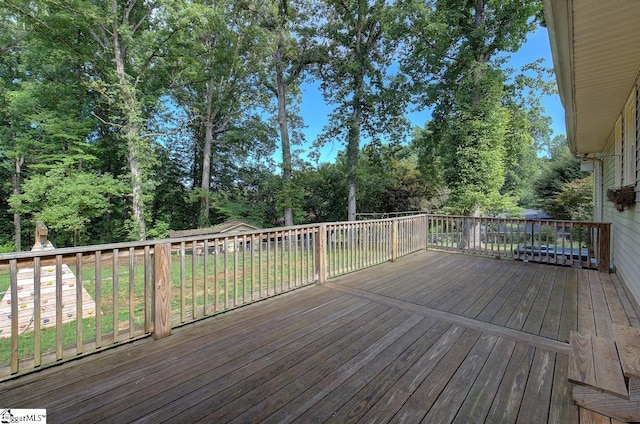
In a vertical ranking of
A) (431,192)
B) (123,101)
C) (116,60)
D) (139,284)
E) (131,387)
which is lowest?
(139,284)

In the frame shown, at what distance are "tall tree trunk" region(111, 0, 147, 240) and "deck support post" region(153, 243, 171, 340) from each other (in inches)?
376

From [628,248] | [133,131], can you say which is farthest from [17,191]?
[628,248]

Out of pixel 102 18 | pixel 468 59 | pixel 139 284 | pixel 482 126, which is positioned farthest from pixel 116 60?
pixel 482 126

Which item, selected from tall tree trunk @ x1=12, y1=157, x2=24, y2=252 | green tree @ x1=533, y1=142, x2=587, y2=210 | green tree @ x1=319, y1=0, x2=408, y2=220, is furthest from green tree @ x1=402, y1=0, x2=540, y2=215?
tall tree trunk @ x1=12, y1=157, x2=24, y2=252

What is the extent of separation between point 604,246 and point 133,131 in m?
13.5

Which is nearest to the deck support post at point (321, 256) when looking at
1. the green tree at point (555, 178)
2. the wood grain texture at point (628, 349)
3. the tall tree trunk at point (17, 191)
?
the wood grain texture at point (628, 349)

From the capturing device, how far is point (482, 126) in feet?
28.6

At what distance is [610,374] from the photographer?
1.51m

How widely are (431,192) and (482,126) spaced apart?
6.26 metres

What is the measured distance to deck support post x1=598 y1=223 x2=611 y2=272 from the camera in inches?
188

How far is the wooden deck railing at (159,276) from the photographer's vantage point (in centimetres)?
197

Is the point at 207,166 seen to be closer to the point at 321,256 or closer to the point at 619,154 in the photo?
the point at 321,256

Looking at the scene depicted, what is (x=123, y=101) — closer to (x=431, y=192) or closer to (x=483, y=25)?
(x=483, y=25)

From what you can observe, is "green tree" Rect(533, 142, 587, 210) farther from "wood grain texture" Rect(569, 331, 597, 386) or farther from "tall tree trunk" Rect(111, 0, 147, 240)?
"tall tree trunk" Rect(111, 0, 147, 240)
